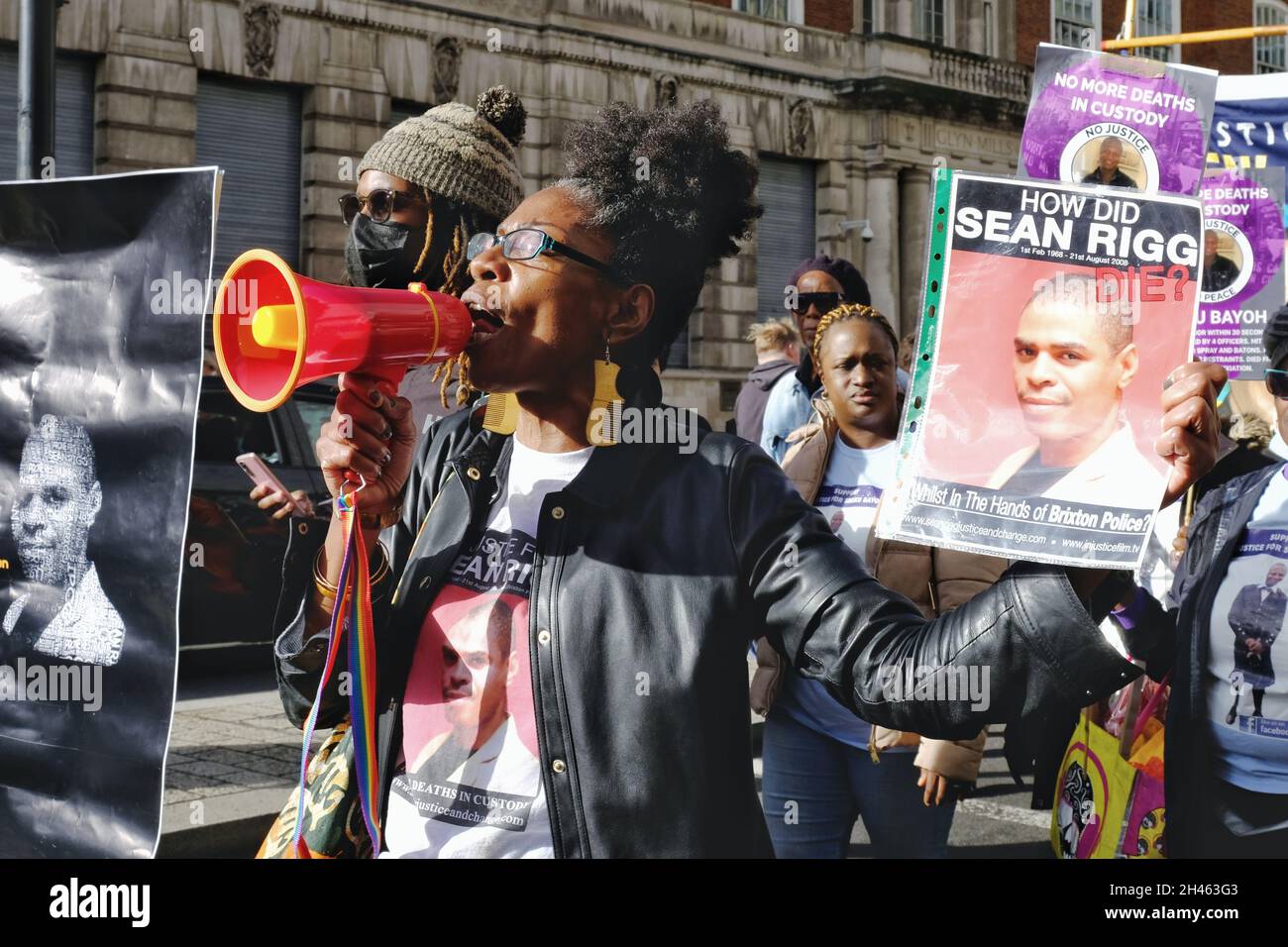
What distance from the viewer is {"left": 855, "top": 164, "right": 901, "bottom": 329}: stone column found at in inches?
882

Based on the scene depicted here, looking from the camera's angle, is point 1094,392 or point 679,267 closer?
point 1094,392

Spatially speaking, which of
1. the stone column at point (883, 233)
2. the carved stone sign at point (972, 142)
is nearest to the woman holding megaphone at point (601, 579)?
the stone column at point (883, 233)

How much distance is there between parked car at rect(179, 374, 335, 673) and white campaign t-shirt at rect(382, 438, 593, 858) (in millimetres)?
5667

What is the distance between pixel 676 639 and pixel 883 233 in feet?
68.8

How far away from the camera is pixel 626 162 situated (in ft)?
7.50

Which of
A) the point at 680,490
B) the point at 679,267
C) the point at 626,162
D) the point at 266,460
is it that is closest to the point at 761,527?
the point at 680,490

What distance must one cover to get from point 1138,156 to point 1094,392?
1.02 metres

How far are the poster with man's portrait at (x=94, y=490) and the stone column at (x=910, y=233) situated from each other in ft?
66.5

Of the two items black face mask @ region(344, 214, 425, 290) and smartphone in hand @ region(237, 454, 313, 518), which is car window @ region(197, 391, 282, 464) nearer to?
black face mask @ region(344, 214, 425, 290)

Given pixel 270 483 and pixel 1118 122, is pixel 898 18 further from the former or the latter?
pixel 270 483

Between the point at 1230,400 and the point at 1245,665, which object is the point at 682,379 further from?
the point at 1245,665

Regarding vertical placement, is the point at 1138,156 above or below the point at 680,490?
above

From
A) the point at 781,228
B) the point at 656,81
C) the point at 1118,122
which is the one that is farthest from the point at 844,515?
the point at 781,228
